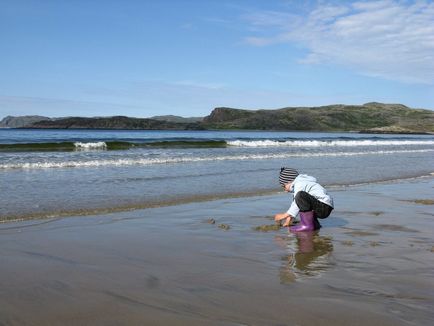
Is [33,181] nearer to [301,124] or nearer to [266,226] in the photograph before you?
[266,226]

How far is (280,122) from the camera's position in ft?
420

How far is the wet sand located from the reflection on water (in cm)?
1

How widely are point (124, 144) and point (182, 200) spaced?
2573 cm

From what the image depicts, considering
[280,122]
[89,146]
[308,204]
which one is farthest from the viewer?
Result: [280,122]

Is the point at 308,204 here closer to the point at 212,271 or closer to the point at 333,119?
the point at 212,271

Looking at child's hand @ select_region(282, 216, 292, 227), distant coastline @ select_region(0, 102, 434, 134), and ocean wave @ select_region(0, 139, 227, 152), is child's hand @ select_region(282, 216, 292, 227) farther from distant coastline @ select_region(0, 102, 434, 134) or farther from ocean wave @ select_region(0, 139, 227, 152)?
distant coastline @ select_region(0, 102, 434, 134)

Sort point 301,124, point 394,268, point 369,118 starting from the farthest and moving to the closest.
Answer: point 369,118
point 301,124
point 394,268

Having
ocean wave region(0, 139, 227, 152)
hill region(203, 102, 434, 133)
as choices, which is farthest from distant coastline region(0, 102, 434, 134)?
ocean wave region(0, 139, 227, 152)

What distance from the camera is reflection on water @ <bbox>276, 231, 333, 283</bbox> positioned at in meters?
4.96

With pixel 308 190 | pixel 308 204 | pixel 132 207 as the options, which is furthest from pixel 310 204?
pixel 132 207

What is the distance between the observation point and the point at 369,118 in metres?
159

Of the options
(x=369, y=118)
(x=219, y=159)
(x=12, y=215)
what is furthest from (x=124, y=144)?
(x=369, y=118)

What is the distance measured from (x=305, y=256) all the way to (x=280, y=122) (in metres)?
124

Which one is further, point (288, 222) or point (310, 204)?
point (288, 222)
